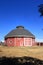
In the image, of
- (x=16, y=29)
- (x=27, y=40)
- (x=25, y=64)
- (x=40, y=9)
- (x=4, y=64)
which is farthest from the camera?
(x=16, y=29)

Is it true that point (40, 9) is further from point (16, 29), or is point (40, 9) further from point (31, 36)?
point (16, 29)

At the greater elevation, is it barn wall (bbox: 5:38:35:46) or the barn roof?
the barn roof

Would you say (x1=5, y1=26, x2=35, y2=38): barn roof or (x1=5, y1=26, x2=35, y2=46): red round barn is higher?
(x1=5, y1=26, x2=35, y2=38): barn roof

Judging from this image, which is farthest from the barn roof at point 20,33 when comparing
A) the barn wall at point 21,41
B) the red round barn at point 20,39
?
the barn wall at point 21,41

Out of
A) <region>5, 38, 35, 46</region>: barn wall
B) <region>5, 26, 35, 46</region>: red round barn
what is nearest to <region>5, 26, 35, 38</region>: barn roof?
<region>5, 26, 35, 46</region>: red round barn

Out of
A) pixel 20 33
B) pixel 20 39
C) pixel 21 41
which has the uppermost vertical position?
pixel 20 33

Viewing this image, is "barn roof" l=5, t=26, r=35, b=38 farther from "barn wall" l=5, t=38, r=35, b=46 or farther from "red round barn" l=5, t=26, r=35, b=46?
"barn wall" l=5, t=38, r=35, b=46

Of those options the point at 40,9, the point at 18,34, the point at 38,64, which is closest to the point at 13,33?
the point at 18,34

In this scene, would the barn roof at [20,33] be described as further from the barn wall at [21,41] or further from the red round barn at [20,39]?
the barn wall at [21,41]

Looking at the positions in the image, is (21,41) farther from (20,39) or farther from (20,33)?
(20,33)

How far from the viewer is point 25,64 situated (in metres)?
18.5

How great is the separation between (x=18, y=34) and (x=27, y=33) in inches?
122

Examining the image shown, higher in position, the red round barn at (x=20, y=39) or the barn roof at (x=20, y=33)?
the barn roof at (x=20, y=33)

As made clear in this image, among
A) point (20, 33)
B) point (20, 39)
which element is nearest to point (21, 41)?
point (20, 39)
